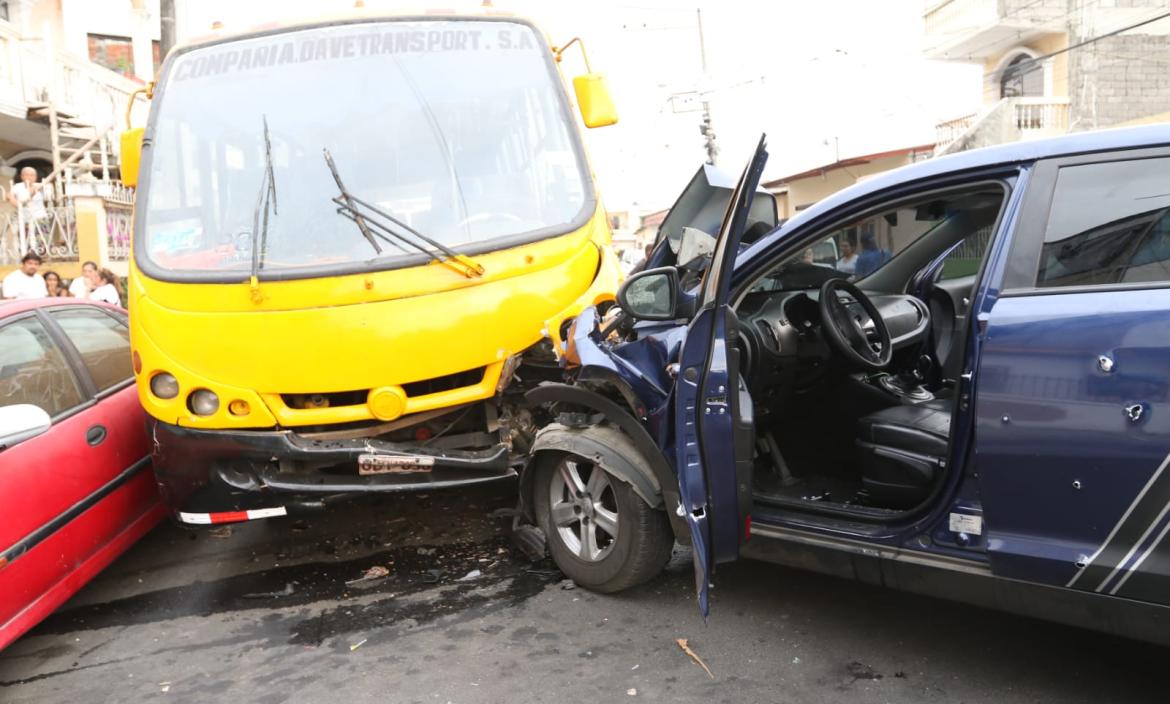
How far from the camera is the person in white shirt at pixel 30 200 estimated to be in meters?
13.1

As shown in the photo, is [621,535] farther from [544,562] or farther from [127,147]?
[127,147]

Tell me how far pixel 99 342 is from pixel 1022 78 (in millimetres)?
24260

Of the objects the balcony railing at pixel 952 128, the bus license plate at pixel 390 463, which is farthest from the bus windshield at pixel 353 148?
the balcony railing at pixel 952 128

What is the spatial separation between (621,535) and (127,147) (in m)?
3.38

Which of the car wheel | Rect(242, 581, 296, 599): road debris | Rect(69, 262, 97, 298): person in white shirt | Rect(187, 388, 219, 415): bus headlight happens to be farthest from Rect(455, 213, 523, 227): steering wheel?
Rect(69, 262, 97, 298): person in white shirt

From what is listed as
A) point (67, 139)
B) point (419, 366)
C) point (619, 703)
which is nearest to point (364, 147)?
point (419, 366)

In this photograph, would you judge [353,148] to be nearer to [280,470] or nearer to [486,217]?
[486,217]

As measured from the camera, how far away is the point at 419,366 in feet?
12.9

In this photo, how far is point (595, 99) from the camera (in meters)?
4.99

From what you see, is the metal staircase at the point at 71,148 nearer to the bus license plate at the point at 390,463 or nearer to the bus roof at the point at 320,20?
the bus roof at the point at 320,20

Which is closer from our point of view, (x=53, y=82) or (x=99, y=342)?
(x=99, y=342)

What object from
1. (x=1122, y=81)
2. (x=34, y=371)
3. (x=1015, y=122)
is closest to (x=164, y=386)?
(x=34, y=371)

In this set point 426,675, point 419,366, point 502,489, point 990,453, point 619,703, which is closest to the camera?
point 990,453

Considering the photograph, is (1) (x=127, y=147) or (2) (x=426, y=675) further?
(1) (x=127, y=147)
